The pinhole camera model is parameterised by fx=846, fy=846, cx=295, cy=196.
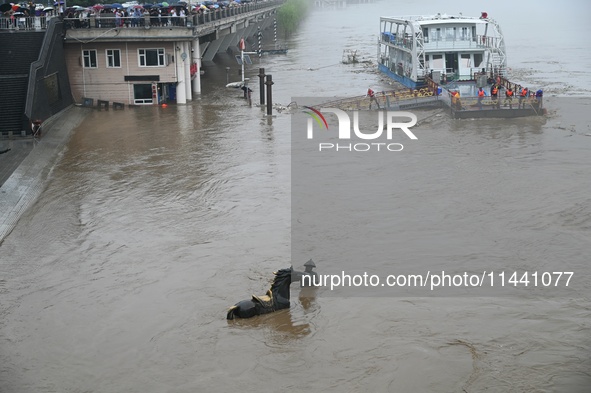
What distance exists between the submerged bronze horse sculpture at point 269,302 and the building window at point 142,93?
27788 mm

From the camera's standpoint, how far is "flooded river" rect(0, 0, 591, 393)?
14.5m

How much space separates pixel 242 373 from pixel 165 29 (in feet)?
99.6

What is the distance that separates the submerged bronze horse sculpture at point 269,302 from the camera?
16.3 m

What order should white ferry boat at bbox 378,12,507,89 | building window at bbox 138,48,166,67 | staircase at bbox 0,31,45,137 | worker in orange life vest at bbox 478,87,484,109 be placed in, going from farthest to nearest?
white ferry boat at bbox 378,12,507,89
building window at bbox 138,48,166,67
worker in orange life vest at bbox 478,87,484,109
staircase at bbox 0,31,45,137

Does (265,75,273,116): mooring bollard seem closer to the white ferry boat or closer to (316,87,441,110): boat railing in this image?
(316,87,441,110): boat railing

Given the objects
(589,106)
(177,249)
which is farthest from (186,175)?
(589,106)

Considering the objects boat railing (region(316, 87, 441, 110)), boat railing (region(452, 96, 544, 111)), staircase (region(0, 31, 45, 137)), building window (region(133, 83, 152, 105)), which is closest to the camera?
staircase (region(0, 31, 45, 137))

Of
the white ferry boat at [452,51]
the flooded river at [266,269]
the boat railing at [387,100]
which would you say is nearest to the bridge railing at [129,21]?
the flooded river at [266,269]

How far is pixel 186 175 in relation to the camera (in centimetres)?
2861

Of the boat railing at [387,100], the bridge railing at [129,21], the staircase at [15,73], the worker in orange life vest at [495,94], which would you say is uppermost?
the bridge railing at [129,21]

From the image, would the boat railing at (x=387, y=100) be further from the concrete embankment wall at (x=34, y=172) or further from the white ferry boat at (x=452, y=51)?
the concrete embankment wall at (x=34, y=172)

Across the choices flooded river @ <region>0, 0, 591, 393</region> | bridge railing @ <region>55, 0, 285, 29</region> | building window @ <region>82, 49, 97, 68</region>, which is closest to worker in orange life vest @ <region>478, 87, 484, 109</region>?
flooded river @ <region>0, 0, 591, 393</region>

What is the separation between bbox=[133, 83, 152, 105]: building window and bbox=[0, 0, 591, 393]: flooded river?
723 centimetres

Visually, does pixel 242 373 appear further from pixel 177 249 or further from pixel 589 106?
pixel 589 106
